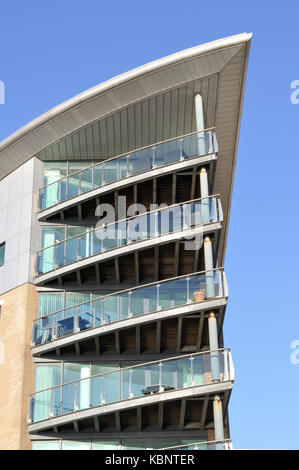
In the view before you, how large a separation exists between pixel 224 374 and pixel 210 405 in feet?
6.30

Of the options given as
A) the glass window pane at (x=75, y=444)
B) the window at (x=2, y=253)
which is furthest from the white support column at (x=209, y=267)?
the window at (x=2, y=253)

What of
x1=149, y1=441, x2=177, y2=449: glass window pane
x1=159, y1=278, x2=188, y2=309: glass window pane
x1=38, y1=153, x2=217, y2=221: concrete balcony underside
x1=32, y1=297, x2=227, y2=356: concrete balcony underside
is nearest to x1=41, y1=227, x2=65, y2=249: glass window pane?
x1=38, y1=153, x2=217, y2=221: concrete balcony underside

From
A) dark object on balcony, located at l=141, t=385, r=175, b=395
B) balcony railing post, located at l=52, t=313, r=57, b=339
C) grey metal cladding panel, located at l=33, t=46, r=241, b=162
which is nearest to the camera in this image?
dark object on balcony, located at l=141, t=385, r=175, b=395

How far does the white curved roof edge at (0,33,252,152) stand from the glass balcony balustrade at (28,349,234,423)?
30.8ft

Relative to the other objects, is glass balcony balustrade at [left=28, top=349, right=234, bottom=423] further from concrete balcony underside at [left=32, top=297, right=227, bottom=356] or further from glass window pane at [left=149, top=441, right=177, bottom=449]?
glass window pane at [left=149, top=441, right=177, bottom=449]

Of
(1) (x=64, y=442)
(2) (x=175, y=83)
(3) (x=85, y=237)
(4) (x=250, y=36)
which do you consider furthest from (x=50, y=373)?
(4) (x=250, y=36)

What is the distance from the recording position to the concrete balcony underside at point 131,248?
2500 centimetres

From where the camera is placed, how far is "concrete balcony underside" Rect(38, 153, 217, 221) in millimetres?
26141

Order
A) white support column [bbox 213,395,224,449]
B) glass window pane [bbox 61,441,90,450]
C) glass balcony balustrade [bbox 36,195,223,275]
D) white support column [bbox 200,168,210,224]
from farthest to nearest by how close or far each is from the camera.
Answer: glass balcony balustrade [bbox 36,195,223,275] → white support column [bbox 200,168,210,224] → glass window pane [bbox 61,441,90,450] → white support column [bbox 213,395,224,449]

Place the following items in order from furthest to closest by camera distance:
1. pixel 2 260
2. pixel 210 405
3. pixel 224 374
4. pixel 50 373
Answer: pixel 2 260 < pixel 50 373 < pixel 210 405 < pixel 224 374

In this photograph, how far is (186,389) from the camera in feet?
74.8

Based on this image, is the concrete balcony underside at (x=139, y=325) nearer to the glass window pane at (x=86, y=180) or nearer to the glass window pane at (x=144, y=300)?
the glass window pane at (x=144, y=300)

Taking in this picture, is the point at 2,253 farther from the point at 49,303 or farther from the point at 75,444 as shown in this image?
the point at 75,444
